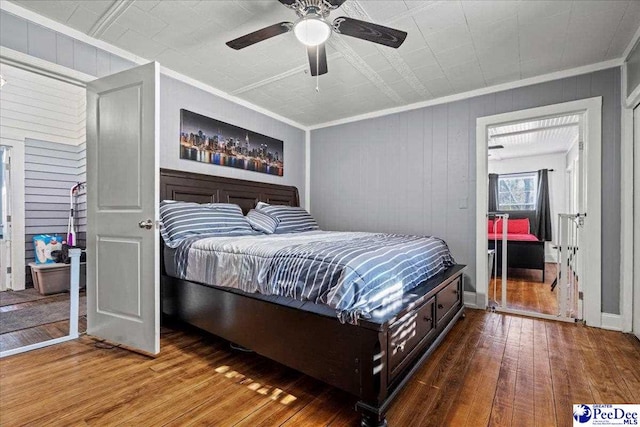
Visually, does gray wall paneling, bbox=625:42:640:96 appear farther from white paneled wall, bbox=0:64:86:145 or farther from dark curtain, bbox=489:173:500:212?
white paneled wall, bbox=0:64:86:145

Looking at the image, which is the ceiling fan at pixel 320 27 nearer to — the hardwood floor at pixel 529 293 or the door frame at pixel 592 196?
the door frame at pixel 592 196

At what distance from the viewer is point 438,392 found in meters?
1.78

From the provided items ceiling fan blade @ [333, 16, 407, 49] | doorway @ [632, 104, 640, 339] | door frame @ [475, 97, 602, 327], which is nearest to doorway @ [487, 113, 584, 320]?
door frame @ [475, 97, 602, 327]

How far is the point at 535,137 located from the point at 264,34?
5491mm

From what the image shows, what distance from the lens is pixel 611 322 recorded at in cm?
280

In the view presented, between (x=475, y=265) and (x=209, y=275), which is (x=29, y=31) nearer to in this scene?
(x=209, y=275)

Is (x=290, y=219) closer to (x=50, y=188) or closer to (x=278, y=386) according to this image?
(x=278, y=386)

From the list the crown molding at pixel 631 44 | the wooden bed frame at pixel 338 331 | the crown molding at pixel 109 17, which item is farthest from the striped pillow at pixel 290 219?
the crown molding at pixel 631 44

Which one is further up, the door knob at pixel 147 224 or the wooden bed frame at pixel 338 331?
the door knob at pixel 147 224

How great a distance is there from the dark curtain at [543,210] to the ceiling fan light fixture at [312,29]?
22.4 feet

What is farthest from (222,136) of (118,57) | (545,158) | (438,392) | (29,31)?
(545,158)

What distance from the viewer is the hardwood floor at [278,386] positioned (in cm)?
156

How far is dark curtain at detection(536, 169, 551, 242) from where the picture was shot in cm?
659

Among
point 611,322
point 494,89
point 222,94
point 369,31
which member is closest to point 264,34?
point 369,31
